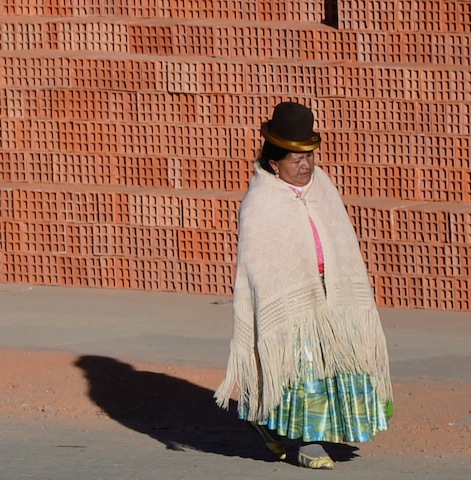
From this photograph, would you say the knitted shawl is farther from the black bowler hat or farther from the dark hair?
the black bowler hat

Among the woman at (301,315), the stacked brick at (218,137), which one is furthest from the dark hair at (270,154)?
the stacked brick at (218,137)

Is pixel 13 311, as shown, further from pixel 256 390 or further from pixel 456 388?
pixel 256 390

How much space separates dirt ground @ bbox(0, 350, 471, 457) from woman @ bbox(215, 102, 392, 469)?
614mm

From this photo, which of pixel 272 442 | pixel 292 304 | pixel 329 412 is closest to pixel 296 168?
pixel 292 304

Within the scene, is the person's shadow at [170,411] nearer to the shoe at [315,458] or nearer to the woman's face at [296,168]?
the shoe at [315,458]

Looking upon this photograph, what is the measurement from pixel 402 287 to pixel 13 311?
9.20 feet

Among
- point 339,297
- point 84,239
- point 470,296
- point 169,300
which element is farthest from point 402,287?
point 339,297

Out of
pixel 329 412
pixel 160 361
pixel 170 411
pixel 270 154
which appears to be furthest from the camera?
pixel 160 361

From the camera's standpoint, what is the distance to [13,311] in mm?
12836

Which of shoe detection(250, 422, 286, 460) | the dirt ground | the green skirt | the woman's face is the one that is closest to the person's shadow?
the dirt ground

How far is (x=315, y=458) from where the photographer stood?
802 centimetres

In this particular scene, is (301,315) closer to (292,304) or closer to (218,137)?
(292,304)

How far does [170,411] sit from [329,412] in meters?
1.82

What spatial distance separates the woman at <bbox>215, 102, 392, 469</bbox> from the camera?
7953mm
